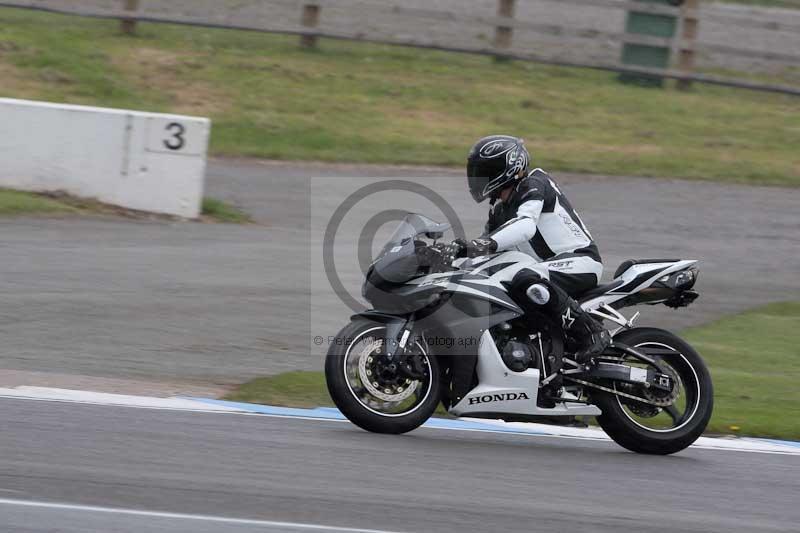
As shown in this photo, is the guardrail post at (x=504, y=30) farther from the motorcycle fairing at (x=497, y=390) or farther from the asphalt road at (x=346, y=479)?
the motorcycle fairing at (x=497, y=390)

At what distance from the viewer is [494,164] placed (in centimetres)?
770

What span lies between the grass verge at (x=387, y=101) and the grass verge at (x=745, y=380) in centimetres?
780

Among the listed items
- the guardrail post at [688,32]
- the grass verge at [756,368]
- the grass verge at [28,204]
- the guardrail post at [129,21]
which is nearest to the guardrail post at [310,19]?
the guardrail post at [129,21]

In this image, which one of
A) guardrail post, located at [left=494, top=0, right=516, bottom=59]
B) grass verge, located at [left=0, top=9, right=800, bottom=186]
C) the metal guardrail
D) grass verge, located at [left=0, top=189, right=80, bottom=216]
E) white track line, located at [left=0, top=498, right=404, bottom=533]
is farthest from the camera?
guardrail post, located at [left=494, top=0, right=516, bottom=59]

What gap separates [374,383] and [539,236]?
4.64 feet

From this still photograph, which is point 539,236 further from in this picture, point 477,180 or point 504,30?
point 504,30

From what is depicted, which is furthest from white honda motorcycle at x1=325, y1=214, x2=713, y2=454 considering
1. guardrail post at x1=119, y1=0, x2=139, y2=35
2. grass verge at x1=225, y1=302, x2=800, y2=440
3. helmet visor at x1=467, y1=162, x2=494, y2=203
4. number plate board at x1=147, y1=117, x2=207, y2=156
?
guardrail post at x1=119, y1=0, x2=139, y2=35

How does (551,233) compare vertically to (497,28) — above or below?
below

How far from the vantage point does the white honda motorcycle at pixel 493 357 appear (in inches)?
299

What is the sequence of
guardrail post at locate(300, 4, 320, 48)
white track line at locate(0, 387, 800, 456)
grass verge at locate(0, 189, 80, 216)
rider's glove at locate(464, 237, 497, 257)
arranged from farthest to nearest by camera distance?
guardrail post at locate(300, 4, 320, 48) → grass verge at locate(0, 189, 80, 216) → white track line at locate(0, 387, 800, 456) → rider's glove at locate(464, 237, 497, 257)

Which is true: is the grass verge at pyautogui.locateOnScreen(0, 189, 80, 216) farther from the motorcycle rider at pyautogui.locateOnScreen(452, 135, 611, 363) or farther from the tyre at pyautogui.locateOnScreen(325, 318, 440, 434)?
the motorcycle rider at pyautogui.locateOnScreen(452, 135, 611, 363)

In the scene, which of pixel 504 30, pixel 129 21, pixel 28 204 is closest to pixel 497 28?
pixel 504 30

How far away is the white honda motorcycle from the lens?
7590 millimetres

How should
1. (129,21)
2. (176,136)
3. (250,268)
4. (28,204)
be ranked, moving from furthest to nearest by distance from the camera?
(129,21)
(176,136)
(28,204)
(250,268)
